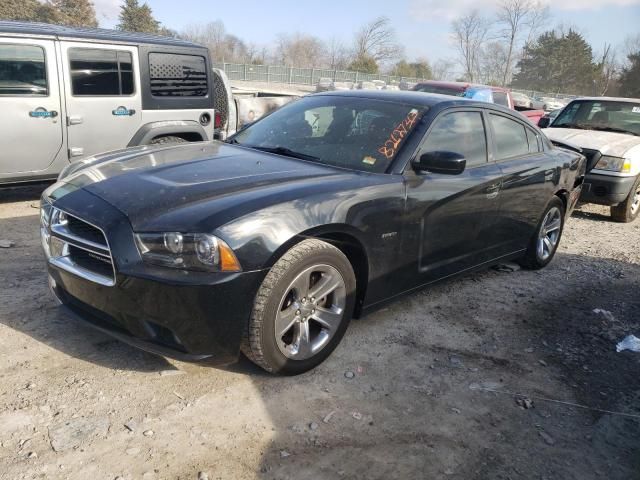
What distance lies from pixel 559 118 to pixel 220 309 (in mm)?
8223

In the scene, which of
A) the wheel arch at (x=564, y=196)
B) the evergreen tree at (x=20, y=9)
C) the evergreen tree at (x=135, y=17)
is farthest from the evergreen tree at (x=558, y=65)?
the wheel arch at (x=564, y=196)

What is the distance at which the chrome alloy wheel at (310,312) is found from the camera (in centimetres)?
303

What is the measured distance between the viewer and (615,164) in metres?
7.46

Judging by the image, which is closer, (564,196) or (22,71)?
(564,196)

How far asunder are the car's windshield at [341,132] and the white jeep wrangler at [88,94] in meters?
2.77

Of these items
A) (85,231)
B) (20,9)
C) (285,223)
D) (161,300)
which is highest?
(20,9)

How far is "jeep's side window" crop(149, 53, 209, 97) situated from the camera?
6766mm

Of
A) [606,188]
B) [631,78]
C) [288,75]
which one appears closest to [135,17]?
[288,75]

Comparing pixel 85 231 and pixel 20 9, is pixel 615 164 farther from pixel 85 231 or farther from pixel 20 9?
pixel 20 9

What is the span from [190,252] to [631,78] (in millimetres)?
57423

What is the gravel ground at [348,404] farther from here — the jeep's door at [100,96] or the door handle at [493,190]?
the jeep's door at [100,96]

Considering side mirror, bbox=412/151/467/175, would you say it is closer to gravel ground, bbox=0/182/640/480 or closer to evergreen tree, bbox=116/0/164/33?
gravel ground, bbox=0/182/640/480

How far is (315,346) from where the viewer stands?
10.6 ft

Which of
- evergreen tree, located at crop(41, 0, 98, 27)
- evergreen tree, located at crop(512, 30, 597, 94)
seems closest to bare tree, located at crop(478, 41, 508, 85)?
evergreen tree, located at crop(512, 30, 597, 94)
